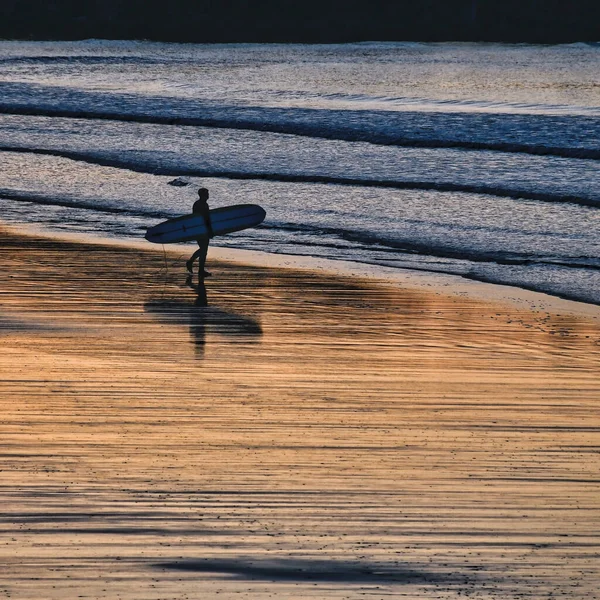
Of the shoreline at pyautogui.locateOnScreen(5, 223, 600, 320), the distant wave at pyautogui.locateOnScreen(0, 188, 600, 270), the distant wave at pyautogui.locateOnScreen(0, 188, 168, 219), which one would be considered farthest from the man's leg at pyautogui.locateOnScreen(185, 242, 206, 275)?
the distant wave at pyautogui.locateOnScreen(0, 188, 168, 219)

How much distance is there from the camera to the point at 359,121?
40594 mm

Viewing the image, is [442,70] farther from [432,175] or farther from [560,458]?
[560,458]

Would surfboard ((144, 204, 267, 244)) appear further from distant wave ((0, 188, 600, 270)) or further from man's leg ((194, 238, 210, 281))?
distant wave ((0, 188, 600, 270))

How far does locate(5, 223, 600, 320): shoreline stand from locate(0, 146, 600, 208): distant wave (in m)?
8.40

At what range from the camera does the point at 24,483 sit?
8172 millimetres

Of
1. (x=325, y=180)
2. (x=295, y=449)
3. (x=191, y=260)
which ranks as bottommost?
(x=295, y=449)

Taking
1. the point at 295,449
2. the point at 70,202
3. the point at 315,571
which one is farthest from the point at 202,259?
the point at 315,571

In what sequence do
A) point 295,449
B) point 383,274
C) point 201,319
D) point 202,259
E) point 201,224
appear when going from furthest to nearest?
point 201,224 → point 383,274 → point 202,259 → point 201,319 → point 295,449

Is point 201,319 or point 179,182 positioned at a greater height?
point 179,182

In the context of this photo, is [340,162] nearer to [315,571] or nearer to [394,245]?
[394,245]

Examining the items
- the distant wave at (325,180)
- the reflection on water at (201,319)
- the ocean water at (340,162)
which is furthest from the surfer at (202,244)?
the distant wave at (325,180)

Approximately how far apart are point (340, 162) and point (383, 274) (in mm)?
14747

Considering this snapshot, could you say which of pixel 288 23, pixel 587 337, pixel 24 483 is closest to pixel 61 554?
pixel 24 483

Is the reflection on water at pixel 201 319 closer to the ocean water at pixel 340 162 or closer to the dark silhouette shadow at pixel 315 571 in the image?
the ocean water at pixel 340 162
